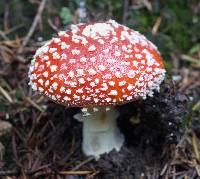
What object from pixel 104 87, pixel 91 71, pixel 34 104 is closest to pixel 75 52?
pixel 91 71

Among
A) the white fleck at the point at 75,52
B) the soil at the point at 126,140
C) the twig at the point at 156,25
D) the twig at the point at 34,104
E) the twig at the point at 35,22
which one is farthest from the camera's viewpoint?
the twig at the point at 156,25

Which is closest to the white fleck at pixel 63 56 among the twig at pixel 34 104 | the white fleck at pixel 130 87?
the white fleck at pixel 130 87

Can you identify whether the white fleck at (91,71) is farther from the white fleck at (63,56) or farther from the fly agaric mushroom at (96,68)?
the white fleck at (63,56)

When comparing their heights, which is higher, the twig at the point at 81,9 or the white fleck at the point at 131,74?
the twig at the point at 81,9

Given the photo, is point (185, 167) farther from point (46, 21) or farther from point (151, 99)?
point (46, 21)

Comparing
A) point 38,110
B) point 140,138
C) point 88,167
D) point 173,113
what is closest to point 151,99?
point 173,113

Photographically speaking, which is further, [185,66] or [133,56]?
[185,66]

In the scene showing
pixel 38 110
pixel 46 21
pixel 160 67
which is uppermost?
pixel 46 21
